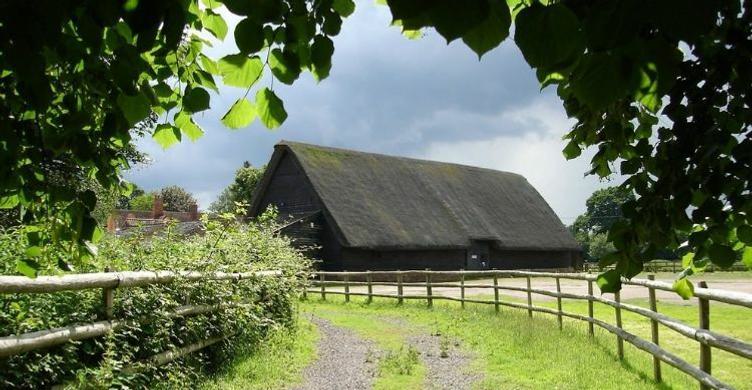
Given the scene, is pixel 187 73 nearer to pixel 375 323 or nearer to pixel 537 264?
pixel 375 323

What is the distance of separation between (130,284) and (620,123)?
5177 millimetres

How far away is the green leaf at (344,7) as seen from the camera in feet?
6.88

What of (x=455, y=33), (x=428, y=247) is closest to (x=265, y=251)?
(x=455, y=33)

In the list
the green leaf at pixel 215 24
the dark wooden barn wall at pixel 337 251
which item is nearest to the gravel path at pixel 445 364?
the green leaf at pixel 215 24

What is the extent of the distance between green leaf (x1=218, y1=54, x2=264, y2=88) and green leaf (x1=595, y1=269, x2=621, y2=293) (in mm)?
1535

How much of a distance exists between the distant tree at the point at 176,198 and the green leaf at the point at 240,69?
8389 centimetres

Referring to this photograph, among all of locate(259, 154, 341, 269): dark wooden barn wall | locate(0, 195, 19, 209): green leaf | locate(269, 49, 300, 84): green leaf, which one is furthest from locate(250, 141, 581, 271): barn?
locate(269, 49, 300, 84): green leaf

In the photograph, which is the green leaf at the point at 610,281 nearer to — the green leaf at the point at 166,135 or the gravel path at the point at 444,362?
the green leaf at the point at 166,135

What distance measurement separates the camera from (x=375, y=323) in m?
14.0

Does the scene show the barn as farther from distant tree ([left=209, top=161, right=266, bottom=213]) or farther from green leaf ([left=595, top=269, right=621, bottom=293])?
green leaf ([left=595, top=269, right=621, bottom=293])

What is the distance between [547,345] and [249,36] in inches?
359

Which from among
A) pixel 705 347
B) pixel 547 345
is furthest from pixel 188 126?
pixel 547 345

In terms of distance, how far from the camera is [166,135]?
2.94 m

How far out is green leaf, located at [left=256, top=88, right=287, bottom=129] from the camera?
2100mm
